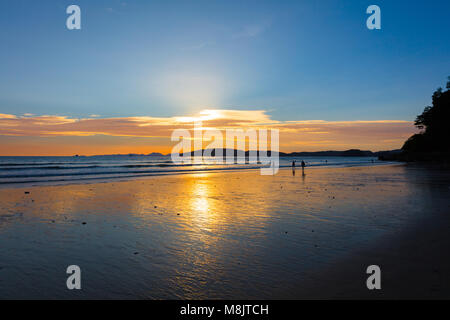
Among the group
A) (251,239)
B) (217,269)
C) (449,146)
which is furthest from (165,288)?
(449,146)

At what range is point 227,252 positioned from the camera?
7094 millimetres

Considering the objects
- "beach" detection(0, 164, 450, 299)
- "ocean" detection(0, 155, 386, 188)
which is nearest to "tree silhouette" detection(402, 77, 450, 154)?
"ocean" detection(0, 155, 386, 188)

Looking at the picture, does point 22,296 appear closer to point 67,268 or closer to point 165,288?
point 67,268

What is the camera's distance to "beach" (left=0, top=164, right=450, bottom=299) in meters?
5.11

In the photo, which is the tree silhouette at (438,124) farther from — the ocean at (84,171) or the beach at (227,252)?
the beach at (227,252)

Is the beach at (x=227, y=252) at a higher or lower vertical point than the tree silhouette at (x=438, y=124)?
lower

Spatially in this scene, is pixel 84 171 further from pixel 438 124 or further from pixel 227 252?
pixel 438 124

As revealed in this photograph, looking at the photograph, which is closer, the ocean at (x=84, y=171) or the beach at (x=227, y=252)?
the beach at (x=227, y=252)

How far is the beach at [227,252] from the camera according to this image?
511 cm

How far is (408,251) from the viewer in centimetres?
705

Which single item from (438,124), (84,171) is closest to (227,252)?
(84,171)

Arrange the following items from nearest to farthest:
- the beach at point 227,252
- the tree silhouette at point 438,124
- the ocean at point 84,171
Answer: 1. the beach at point 227,252
2. the ocean at point 84,171
3. the tree silhouette at point 438,124

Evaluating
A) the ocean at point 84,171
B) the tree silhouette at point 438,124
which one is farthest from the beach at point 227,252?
the tree silhouette at point 438,124

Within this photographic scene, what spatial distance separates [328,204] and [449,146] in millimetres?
89557
